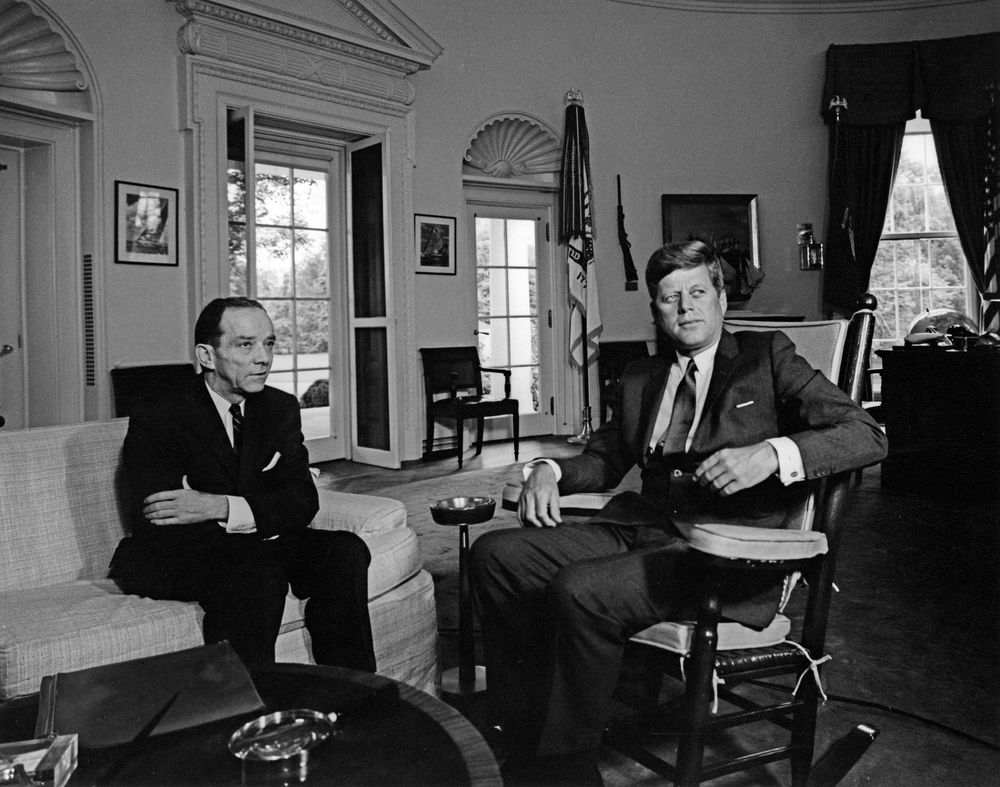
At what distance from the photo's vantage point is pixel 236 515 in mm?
2057

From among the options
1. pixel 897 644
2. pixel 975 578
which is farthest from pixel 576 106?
pixel 897 644

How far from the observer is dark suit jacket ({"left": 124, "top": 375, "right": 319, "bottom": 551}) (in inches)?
80.8

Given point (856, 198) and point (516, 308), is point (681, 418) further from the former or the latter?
point (856, 198)

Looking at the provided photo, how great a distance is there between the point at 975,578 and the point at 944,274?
5420 millimetres

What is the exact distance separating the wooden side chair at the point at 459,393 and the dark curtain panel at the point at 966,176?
4439 millimetres

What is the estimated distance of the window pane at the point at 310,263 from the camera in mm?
6379

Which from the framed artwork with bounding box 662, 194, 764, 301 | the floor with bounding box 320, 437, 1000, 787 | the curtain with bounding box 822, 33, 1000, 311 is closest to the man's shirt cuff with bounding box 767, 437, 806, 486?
the floor with bounding box 320, 437, 1000, 787

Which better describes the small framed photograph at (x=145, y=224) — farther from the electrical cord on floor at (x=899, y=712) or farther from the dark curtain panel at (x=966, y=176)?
the dark curtain panel at (x=966, y=176)

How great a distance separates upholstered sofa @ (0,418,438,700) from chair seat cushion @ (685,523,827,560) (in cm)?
97

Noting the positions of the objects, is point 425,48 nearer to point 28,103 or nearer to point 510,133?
point 510,133

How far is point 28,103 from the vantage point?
4527mm

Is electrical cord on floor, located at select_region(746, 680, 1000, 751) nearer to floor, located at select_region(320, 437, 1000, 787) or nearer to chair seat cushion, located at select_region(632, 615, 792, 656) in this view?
floor, located at select_region(320, 437, 1000, 787)

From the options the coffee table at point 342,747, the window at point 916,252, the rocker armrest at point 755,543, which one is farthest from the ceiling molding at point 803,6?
the coffee table at point 342,747

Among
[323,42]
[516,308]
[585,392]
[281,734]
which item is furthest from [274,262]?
[281,734]
